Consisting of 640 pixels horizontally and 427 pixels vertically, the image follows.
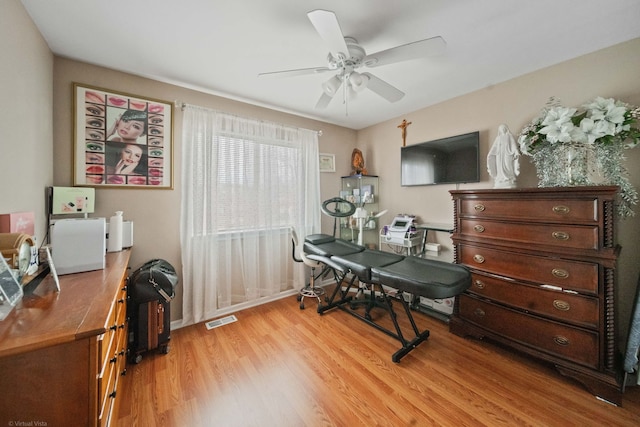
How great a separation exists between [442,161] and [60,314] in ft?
10.6

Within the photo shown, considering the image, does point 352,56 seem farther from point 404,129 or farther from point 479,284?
point 479,284

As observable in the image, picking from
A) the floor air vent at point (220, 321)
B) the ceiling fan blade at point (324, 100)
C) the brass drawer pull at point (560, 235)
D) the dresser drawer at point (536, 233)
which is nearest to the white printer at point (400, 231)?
the dresser drawer at point (536, 233)

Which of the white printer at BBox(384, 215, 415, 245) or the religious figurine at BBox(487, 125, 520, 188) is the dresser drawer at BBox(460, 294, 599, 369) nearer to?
the white printer at BBox(384, 215, 415, 245)

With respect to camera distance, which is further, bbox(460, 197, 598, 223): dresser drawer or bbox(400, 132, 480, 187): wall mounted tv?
bbox(400, 132, 480, 187): wall mounted tv

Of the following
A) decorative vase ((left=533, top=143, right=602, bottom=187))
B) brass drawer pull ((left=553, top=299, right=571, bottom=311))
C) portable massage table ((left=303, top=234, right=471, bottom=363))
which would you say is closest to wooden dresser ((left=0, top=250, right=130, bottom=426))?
portable massage table ((left=303, top=234, right=471, bottom=363))

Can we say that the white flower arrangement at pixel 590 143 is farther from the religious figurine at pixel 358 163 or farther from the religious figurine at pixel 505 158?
the religious figurine at pixel 358 163

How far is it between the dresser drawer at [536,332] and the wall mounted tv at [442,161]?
1.31m

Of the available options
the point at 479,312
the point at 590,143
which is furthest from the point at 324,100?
the point at 479,312

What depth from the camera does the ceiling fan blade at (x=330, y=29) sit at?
113cm

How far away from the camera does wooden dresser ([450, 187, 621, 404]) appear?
146 centimetres

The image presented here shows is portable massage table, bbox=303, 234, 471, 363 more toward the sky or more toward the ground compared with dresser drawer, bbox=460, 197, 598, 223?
more toward the ground

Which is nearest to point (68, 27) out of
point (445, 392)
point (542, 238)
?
point (445, 392)

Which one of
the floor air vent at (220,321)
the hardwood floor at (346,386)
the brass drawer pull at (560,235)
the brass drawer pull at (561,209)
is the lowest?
the hardwood floor at (346,386)

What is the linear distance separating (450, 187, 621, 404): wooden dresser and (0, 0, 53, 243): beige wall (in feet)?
10.2
